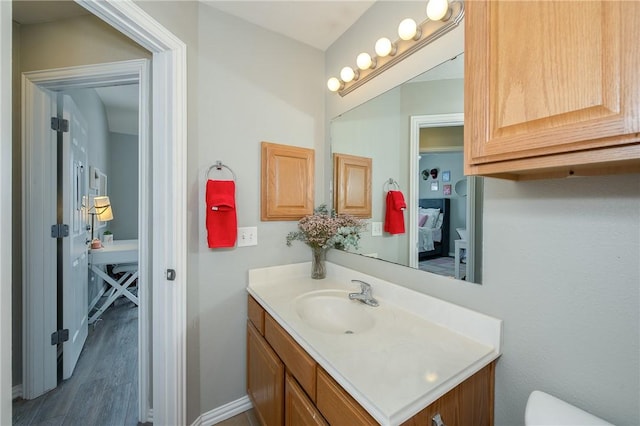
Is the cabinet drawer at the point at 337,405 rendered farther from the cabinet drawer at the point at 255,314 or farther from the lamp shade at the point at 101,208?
the lamp shade at the point at 101,208

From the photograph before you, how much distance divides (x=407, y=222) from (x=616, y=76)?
0.89 m

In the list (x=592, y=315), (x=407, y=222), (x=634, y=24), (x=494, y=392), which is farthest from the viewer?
(x=407, y=222)

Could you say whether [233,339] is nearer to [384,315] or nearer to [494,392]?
[384,315]

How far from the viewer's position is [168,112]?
1.32 m

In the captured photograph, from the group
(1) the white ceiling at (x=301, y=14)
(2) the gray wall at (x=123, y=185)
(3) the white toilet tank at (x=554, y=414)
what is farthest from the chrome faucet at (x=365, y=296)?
(2) the gray wall at (x=123, y=185)

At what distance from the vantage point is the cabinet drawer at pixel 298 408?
87cm

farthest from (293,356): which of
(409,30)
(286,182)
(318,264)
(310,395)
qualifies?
(409,30)

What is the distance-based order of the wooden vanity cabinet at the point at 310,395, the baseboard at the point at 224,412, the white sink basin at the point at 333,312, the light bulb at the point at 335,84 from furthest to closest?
1. the light bulb at the point at 335,84
2. the baseboard at the point at 224,412
3. the white sink basin at the point at 333,312
4. the wooden vanity cabinet at the point at 310,395

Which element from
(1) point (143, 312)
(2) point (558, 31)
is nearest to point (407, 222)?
(2) point (558, 31)

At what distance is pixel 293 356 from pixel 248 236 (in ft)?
2.67

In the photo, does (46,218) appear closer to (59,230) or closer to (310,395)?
(59,230)

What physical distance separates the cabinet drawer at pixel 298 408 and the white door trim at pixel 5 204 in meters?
0.82

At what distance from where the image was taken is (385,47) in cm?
A: 127

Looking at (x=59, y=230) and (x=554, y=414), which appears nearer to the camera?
(x=554, y=414)
